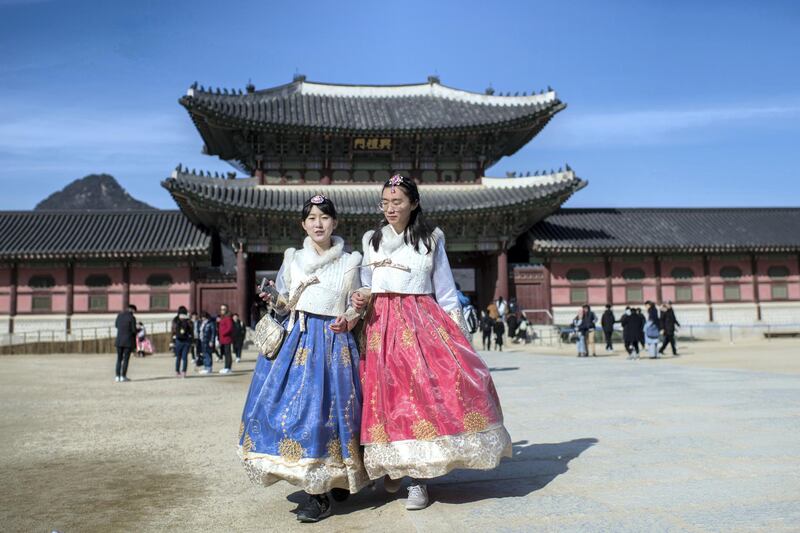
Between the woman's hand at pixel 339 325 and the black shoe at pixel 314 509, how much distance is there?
2.92 feet

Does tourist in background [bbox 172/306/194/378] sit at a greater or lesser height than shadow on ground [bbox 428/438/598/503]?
greater

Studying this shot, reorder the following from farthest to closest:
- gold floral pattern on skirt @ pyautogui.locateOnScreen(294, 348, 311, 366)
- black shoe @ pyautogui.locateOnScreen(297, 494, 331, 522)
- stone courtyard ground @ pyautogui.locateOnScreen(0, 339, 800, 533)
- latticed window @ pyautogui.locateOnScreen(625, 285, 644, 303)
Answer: latticed window @ pyautogui.locateOnScreen(625, 285, 644, 303) < gold floral pattern on skirt @ pyautogui.locateOnScreen(294, 348, 311, 366) < black shoe @ pyautogui.locateOnScreen(297, 494, 331, 522) < stone courtyard ground @ pyautogui.locateOnScreen(0, 339, 800, 533)

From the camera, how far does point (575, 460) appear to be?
4.53 m

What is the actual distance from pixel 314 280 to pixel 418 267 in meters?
0.63

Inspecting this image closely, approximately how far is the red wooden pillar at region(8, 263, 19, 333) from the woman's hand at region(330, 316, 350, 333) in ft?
79.6

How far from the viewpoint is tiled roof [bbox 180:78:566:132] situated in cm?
2402

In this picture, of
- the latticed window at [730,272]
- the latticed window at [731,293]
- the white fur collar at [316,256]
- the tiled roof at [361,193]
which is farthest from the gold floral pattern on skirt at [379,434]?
the latticed window at [730,272]

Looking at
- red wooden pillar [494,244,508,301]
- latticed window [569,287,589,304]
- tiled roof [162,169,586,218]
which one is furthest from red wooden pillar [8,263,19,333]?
latticed window [569,287,589,304]

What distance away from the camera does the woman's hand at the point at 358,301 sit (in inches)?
152

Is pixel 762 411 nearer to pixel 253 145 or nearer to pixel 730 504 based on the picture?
pixel 730 504

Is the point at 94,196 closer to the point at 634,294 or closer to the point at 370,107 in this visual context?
the point at 370,107

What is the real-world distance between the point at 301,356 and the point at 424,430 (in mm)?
794

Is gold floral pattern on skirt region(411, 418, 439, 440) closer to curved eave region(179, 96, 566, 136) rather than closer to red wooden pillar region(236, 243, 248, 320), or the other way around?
red wooden pillar region(236, 243, 248, 320)

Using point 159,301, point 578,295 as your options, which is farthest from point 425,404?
point 578,295
